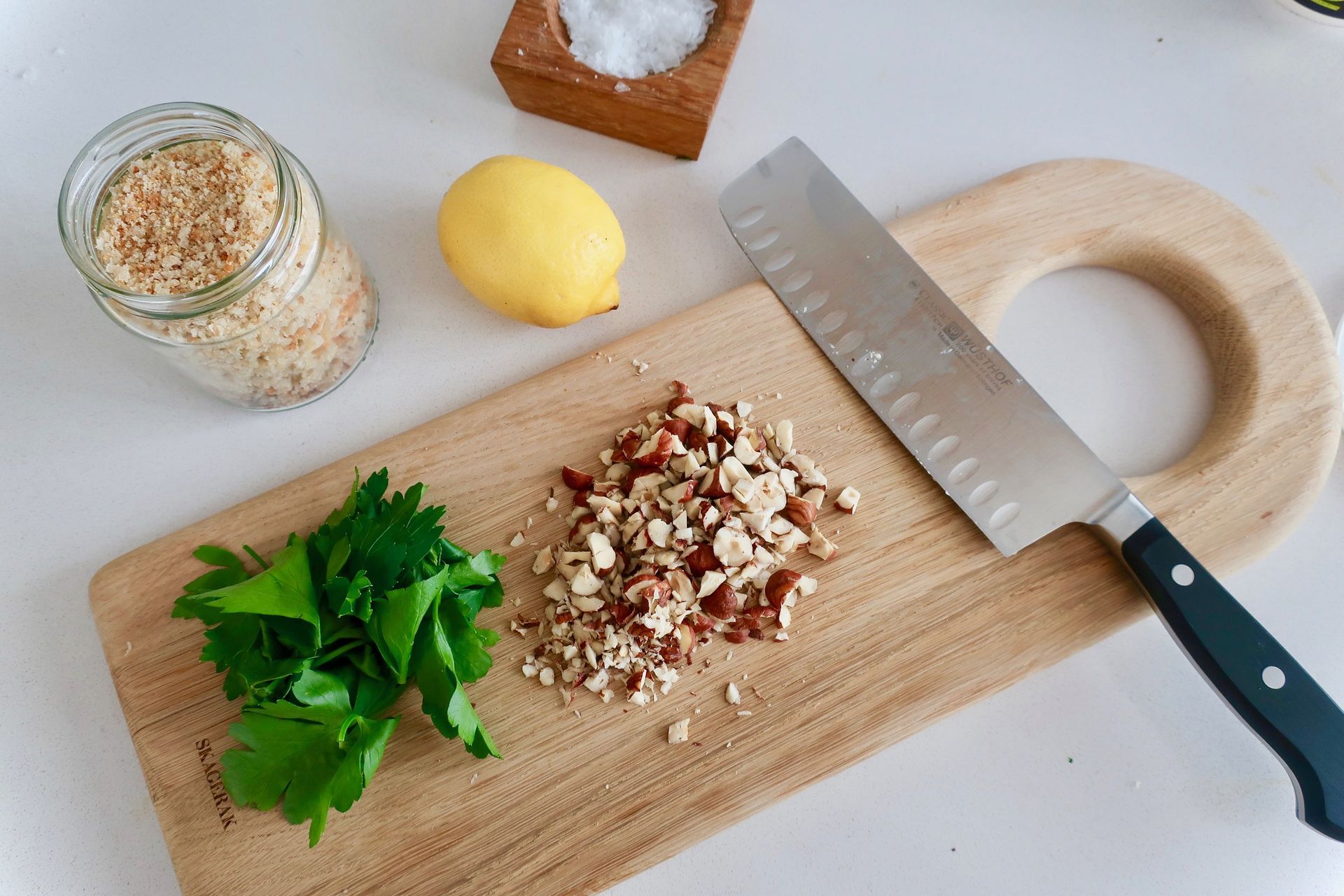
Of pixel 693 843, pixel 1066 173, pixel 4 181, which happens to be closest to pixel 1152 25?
pixel 1066 173

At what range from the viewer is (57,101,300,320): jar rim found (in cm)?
82

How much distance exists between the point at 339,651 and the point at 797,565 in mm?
540

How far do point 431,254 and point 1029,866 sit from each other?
3.78 ft

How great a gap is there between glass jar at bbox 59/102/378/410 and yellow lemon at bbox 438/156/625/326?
16 centimetres

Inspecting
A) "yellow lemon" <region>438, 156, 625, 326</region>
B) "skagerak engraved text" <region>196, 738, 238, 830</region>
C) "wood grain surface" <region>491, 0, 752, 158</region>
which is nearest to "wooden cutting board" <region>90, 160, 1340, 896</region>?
"skagerak engraved text" <region>196, 738, 238, 830</region>

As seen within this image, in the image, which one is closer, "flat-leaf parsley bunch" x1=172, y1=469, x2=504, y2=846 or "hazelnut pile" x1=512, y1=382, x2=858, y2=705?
"flat-leaf parsley bunch" x1=172, y1=469, x2=504, y2=846

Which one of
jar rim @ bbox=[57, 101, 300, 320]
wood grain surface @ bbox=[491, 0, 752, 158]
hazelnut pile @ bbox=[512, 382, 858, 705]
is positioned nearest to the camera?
jar rim @ bbox=[57, 101, 300, 320]

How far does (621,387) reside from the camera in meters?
1.07

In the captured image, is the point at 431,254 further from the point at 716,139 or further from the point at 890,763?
the point at 890,763

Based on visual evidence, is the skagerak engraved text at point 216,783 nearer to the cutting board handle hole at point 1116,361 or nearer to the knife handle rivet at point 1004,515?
the knife handle rivet at point 1004,515

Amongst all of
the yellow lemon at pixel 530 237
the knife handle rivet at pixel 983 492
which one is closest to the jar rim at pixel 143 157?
the yellow lemon at pixel 530 237

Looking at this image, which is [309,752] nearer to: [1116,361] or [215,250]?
[215,250]

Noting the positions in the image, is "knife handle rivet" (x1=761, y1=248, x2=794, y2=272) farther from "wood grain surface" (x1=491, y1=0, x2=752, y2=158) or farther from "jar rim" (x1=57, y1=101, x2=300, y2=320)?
"jar rim" (x1=57, y1=101, x2=300, y2=320)

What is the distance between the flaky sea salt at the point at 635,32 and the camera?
1084mm
